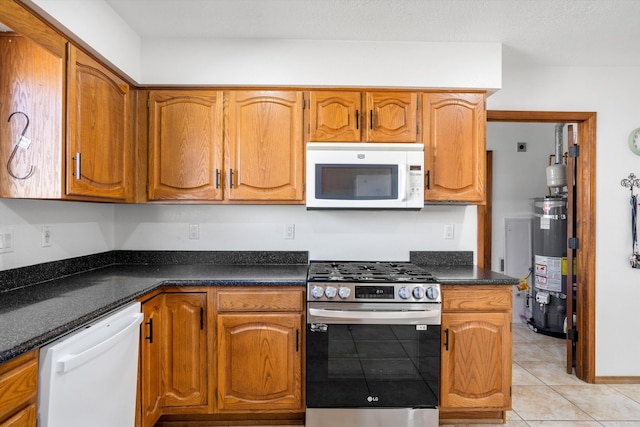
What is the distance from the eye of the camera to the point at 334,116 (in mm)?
2525

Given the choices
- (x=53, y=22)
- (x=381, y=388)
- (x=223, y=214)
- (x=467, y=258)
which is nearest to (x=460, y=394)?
(x=381, y=388)

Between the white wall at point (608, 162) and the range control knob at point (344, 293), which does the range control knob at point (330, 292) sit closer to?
the range control knob at point (344, 293)

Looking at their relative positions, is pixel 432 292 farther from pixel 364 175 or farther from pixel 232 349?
pixel 232 349

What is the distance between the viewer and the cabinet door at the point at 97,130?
1.85 meters

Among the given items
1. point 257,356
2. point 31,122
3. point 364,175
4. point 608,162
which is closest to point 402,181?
point 364,175

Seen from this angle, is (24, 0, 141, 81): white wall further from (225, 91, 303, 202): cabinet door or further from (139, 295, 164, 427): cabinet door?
(139, 295, 164, 427): cabinet door

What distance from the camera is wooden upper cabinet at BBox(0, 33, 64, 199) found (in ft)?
5.71

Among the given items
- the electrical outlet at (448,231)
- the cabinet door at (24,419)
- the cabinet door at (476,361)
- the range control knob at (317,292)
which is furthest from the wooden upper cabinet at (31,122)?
the electrical outlet at (448,231)

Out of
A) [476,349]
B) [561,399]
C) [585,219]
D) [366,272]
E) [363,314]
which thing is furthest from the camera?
[585,219]

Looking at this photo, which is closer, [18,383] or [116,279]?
[18,383]

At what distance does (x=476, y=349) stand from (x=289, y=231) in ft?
4.61

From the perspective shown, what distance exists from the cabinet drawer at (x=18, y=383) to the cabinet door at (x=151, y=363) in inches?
29.4

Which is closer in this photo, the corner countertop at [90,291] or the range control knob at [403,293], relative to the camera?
the corner countertop at [90,291]

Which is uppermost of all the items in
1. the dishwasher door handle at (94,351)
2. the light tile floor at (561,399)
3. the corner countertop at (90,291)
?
the corner countertop at (90,291)
